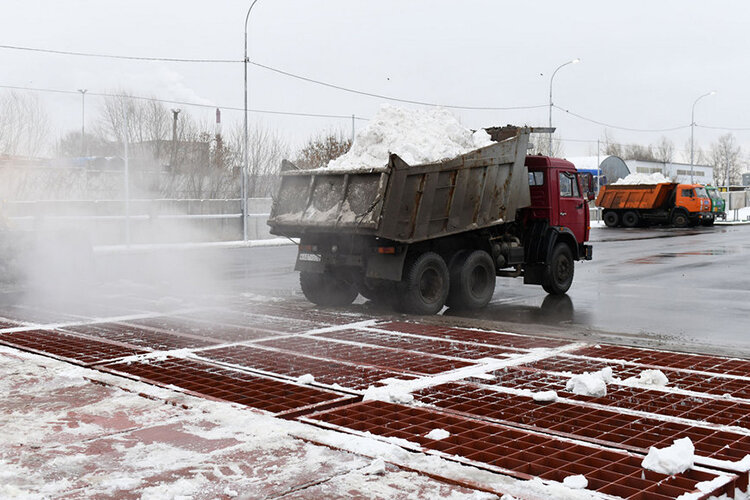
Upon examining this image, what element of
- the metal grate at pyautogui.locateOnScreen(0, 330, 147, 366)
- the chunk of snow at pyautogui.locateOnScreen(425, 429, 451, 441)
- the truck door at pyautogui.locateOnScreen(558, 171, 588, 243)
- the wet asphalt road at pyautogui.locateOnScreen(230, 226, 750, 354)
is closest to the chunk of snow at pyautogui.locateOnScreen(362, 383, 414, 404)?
the chunk of snow at pyautogui.locateOnScreen(425, 429, 451, 441)

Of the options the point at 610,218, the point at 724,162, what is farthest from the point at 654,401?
the point at 724,162

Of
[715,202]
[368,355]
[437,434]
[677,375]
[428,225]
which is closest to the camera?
[437,434]

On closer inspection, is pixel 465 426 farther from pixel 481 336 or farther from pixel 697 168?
pixel 697 168

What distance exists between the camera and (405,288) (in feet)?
39.6

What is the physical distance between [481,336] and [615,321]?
277 centimetres

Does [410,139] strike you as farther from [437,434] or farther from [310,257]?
[437,434]

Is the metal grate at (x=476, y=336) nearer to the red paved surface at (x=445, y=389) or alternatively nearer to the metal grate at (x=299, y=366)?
the red paved surface at (x=445, y=389)

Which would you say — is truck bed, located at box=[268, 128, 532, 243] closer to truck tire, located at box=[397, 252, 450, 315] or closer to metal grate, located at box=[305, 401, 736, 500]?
truck tire, located at box=[397, 252, 450, 315]

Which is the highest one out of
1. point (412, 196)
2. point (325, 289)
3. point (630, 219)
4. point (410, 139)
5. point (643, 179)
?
point (643, 179)

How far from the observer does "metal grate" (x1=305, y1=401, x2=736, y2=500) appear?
4711 millimetres

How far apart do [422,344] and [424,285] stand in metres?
2.91

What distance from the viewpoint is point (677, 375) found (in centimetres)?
783

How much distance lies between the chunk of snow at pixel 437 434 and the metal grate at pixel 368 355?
7.18 ft

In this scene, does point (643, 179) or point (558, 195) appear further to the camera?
point (643, 179)
